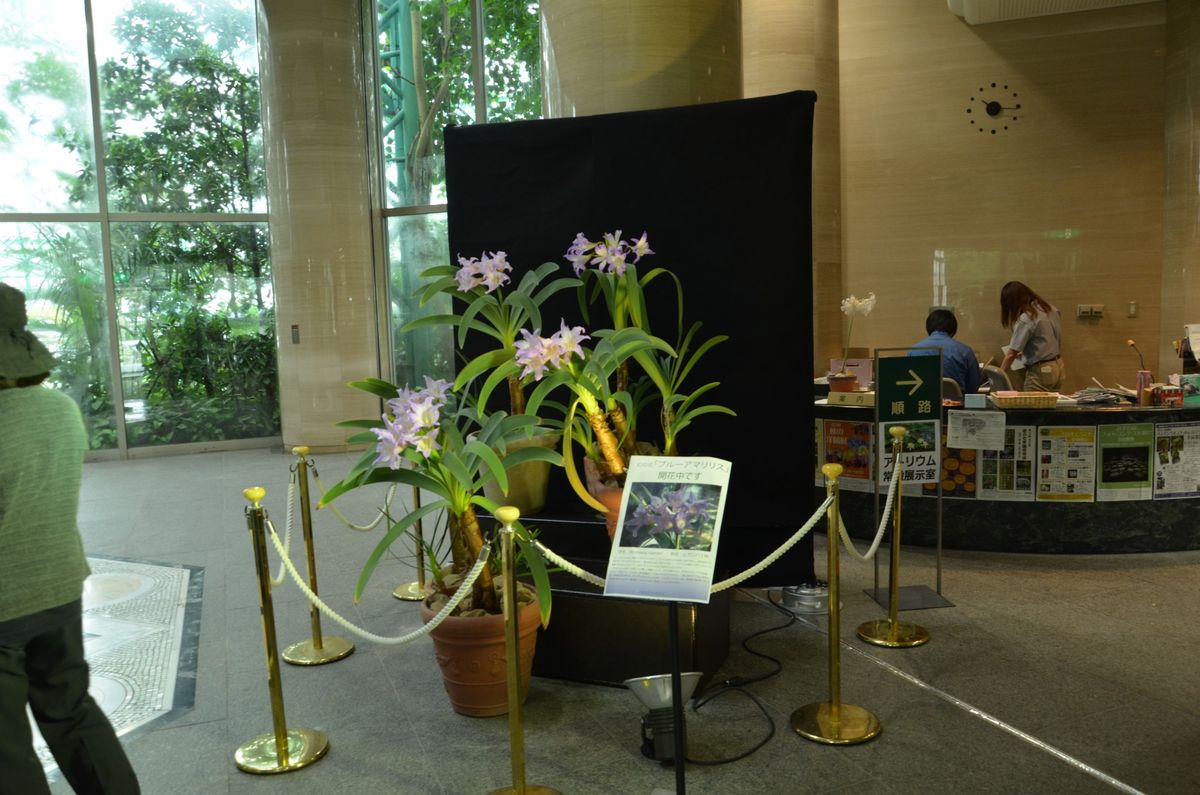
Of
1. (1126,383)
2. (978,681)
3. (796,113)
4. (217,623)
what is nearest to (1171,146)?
(1126,383)

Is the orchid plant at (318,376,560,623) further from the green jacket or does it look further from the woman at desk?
the woman at desk

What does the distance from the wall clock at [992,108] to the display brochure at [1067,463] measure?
3.91m

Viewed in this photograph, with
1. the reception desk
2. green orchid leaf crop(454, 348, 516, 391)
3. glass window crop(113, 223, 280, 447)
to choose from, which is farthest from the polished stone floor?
glass window crop(113, 223, 280, 447)

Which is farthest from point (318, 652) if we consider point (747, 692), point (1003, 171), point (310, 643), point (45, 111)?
point (45, 111)

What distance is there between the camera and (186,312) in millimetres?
9641

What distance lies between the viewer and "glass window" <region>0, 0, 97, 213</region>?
29.4 feet

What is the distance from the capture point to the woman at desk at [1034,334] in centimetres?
659

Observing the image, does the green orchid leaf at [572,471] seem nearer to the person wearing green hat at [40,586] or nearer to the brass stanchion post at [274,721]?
the brass stanchion post at [274,721]

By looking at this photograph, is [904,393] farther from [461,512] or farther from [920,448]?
[461,512]

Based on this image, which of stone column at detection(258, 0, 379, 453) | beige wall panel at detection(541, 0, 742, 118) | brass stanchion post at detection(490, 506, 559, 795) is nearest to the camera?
brass stanchion post at detection(490, 506, 559, 795)

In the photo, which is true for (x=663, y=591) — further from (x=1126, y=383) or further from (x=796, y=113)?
(x=1126, y=383)

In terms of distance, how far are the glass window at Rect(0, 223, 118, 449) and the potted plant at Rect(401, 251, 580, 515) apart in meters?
7.19

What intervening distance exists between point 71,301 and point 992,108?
8.95 meters

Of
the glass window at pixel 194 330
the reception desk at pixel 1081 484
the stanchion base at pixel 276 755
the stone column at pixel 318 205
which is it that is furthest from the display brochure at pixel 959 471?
the glass window at pixel 194 330
